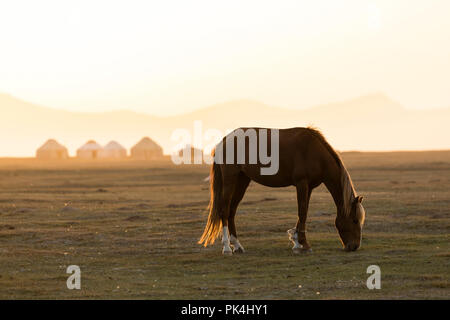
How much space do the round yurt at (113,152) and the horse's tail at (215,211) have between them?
134 metres

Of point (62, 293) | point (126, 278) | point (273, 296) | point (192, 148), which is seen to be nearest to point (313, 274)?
point (273, 296)

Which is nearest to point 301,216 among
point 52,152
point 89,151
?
point 52,152

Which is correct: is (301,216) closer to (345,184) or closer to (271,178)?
(271,178)

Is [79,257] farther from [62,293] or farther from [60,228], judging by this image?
[60,228]

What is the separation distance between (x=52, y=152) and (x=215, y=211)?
135364 mm

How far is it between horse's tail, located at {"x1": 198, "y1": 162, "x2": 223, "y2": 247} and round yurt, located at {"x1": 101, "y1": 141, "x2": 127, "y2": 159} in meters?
134

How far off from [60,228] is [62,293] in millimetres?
10514

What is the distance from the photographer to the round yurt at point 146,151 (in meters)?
148

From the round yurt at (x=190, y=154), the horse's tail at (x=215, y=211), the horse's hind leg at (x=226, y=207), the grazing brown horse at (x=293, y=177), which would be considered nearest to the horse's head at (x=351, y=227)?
the grazing brown horse at (x=293, y=177)

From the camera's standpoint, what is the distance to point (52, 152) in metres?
150

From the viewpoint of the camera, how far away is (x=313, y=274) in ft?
49.5

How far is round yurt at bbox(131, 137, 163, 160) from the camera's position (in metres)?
148

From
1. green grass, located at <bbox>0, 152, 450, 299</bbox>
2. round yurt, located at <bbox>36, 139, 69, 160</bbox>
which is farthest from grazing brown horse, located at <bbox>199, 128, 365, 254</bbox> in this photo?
round yurt, located at <bbox>36, 139, 69, 160</bbox>

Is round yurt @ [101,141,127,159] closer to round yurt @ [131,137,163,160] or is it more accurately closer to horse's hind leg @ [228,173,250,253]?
round yurt @ [131,137,163,160]
